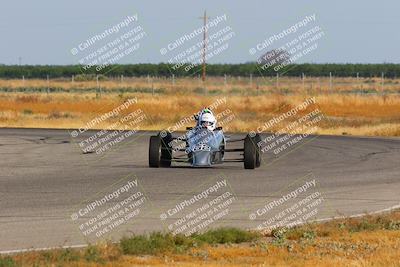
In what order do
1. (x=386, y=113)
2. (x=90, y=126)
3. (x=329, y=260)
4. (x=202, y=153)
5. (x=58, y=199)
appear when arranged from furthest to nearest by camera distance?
(x=386, y=113), (x=90, y=126), (x=202, y=153), (x=58, y=199), (x=329, y=260)

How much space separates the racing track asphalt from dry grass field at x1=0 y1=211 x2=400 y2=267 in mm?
1270

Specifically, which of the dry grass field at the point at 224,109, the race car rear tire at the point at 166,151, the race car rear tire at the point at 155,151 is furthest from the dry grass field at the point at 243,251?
the dry grass field at the point at 224,109

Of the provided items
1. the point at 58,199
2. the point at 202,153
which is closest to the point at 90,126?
the point at 202,153

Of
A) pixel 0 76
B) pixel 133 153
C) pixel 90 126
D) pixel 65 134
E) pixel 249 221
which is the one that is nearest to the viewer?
pixel 249 221

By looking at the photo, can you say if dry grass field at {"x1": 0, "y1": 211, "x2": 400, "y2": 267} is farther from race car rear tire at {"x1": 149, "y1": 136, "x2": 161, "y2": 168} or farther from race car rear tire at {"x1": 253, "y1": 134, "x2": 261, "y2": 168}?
race car rear tire at {"x1": 149, "y1": 136, "x2": 161, "y2": 168}

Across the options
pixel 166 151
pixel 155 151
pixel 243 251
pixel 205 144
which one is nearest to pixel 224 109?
pixel 166 151

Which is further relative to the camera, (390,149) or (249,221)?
(390,149)

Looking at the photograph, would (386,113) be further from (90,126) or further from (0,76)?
(0,76)

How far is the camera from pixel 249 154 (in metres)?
27.3

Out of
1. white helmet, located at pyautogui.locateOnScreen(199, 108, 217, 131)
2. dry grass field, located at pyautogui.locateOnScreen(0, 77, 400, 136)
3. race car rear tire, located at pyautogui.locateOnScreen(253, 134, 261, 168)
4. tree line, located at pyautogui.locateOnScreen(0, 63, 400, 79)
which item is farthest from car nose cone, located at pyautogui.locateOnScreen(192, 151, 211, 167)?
tree line, located at pyautogui.locateOnScreen(0, 63, 400, 79)

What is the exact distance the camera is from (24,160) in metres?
31.0

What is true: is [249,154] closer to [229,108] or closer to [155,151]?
[155,151]

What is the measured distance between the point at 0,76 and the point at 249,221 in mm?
131548

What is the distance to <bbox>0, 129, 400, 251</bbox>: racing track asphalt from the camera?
1680 cm
